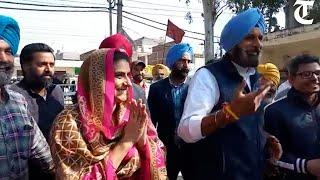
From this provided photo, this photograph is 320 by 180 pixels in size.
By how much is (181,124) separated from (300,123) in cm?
93

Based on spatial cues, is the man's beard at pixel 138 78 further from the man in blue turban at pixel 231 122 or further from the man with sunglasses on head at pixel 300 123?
the man in blue turban at pixel 231 122

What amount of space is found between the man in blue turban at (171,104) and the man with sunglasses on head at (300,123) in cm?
118

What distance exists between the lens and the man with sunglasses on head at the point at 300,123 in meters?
2.85

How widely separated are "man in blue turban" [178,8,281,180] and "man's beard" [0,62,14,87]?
953mm

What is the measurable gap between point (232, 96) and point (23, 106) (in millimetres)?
1127

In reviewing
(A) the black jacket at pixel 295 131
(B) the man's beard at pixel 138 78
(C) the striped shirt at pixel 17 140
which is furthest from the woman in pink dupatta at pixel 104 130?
(B) the man's beard at pixel 138 78

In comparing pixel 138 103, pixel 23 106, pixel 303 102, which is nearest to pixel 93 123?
pixel 138 103

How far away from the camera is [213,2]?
38.8 ft

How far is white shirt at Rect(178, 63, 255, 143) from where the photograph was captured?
233cm

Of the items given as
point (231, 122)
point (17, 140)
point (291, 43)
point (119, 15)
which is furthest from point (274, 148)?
point (119, 15)

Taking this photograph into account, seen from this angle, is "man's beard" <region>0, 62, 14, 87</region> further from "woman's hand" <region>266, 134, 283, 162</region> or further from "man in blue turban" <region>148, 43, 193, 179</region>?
"man in blue turban" <region>148, 43, 193, 179</region>

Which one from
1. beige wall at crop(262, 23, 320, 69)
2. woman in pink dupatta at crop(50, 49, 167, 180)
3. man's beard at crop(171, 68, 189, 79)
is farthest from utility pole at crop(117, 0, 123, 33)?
woman in pink dupatta at crop(50, 49, 167, 180)

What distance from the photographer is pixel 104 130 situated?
2.21m

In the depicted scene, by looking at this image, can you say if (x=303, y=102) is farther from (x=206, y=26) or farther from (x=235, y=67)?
(x=206, y=26)
